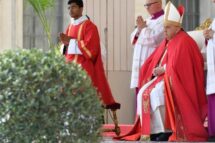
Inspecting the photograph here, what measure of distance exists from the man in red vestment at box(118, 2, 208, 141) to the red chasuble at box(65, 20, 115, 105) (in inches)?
33.7

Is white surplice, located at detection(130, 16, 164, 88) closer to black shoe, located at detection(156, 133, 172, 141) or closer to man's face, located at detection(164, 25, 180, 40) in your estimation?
man's face, located at detection(164, 25, 180, 40)

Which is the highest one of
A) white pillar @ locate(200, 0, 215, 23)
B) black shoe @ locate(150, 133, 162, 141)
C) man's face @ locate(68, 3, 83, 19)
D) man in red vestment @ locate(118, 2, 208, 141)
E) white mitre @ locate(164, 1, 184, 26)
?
white pillar @ locate(200, 0, 215, 23)

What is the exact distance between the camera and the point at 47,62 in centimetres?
428

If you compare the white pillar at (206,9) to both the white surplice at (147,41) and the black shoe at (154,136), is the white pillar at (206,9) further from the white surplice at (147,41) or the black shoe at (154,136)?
Answer: the black shoe at (154,136)

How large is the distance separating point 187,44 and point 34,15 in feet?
18.4

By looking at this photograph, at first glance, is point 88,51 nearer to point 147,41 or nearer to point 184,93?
point 147,41

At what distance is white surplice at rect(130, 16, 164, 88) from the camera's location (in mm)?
9523

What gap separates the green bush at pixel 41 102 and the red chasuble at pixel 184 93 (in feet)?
14.1

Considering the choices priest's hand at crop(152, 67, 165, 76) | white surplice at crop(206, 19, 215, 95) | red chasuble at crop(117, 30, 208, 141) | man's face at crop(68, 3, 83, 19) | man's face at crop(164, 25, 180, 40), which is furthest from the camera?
man's face at crop(68, 3, 83, 19)

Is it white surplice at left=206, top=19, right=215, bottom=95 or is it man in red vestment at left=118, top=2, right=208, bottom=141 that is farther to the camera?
white surplice at left=206, top=19, right=215, bottom=95

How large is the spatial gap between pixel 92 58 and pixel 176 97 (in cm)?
148

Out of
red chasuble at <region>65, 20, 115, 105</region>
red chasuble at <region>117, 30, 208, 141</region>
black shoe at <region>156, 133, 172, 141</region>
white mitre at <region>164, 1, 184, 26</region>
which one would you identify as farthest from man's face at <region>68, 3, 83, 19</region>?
black shoe at <region>156, 133, 172, 141</region>

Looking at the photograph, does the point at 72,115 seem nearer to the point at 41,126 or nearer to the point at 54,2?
the point at 41,126

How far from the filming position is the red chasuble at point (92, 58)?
9.59 metres
